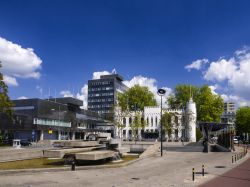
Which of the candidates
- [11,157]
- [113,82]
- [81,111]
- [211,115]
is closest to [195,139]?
[211,115]

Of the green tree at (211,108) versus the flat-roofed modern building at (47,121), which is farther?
the green tree at (211,108)

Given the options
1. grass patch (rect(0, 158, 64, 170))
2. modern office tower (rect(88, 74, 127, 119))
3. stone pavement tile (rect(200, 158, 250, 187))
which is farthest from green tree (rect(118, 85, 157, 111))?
stone pavement tile (rect(200, 158, 250, 187))

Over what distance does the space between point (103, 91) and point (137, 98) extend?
65423 millimetres

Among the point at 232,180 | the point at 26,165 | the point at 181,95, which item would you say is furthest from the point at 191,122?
the point at 232,180

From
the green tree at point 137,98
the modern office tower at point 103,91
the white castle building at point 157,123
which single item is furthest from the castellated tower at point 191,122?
the modern office tower at point 103,91

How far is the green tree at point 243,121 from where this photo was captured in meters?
123

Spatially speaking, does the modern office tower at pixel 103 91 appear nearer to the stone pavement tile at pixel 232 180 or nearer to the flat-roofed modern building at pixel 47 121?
the flat-roofed modern building at pixel 47 121

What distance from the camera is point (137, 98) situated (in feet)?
403

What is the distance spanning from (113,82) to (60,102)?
79261mm

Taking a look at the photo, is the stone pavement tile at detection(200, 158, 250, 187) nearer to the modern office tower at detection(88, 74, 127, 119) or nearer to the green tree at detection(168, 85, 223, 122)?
the green tree at detection(168, 85, 223, 122)

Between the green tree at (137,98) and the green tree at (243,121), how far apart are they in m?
34.2

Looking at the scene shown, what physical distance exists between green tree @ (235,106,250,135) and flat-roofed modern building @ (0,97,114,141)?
5484 cm

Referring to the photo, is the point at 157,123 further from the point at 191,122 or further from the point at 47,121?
the point at 47,121

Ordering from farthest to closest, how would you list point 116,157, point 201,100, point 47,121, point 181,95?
point 181,95 → point 201,100 → point 47,121 → point 116,157
